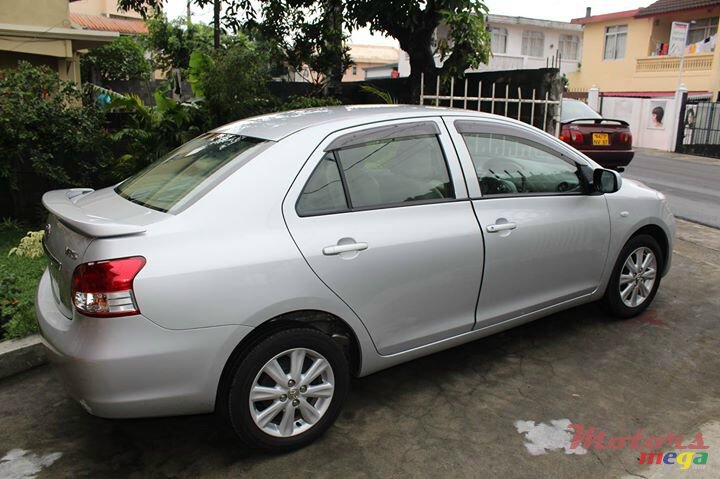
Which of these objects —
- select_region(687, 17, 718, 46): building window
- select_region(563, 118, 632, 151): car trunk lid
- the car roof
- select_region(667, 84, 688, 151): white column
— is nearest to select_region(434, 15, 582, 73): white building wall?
select_region(687, 17, 718, 46): building window

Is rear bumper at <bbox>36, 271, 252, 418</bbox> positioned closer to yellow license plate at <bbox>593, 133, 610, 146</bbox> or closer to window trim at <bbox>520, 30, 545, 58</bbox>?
yellow license plate at <bbox>593, 133, 610, 146</bbox>

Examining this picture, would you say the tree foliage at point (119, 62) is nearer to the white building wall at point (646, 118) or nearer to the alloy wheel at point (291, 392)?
the white building wall at point (646, 118)

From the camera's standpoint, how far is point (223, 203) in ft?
9.27

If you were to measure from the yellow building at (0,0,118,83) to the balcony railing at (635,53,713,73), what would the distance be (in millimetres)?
24294

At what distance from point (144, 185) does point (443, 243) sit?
1690 mm

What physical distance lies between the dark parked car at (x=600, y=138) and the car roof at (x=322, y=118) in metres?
8.08

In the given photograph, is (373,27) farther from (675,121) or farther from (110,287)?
(675,121)

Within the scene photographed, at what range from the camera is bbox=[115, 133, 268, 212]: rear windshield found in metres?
3.00

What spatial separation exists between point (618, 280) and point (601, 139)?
762 centimetres

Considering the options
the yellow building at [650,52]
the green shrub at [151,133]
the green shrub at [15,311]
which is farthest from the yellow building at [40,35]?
the yellow building at [650,52]

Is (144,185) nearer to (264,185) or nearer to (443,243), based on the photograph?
(264,185)

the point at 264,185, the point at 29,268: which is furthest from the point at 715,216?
the point at 29,268

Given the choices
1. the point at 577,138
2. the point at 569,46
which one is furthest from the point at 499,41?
the point at 577,138

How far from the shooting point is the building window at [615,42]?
1212 inches
